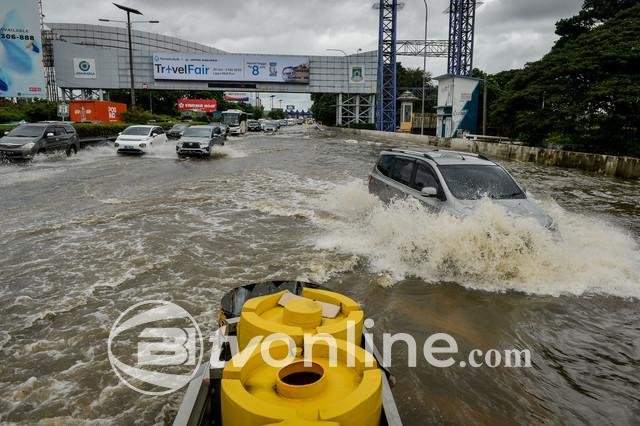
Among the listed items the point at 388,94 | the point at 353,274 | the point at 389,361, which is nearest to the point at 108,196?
the point at 353,274

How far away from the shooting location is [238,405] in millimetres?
1907

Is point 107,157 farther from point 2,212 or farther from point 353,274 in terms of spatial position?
point 353,274

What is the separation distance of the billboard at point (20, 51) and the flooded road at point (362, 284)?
82.9 ft

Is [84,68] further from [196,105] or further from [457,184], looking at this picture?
[457,184]

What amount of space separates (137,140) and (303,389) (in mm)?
23472

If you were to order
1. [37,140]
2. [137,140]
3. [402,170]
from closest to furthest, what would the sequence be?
[402,170] → [37,140] → [137,140]

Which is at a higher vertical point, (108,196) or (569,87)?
(569,87)

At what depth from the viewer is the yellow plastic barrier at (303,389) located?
185 cm

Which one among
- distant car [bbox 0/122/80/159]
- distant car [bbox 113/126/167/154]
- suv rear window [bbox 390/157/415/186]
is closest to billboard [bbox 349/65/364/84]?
distant car [bbox 113/126/167/154]

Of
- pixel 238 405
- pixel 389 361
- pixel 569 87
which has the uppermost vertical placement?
pixel 569 87

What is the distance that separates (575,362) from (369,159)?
21332mm

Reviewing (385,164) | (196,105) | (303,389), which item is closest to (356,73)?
(196,105)

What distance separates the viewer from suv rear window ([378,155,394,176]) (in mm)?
9547

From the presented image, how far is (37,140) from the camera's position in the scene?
60.9ft
